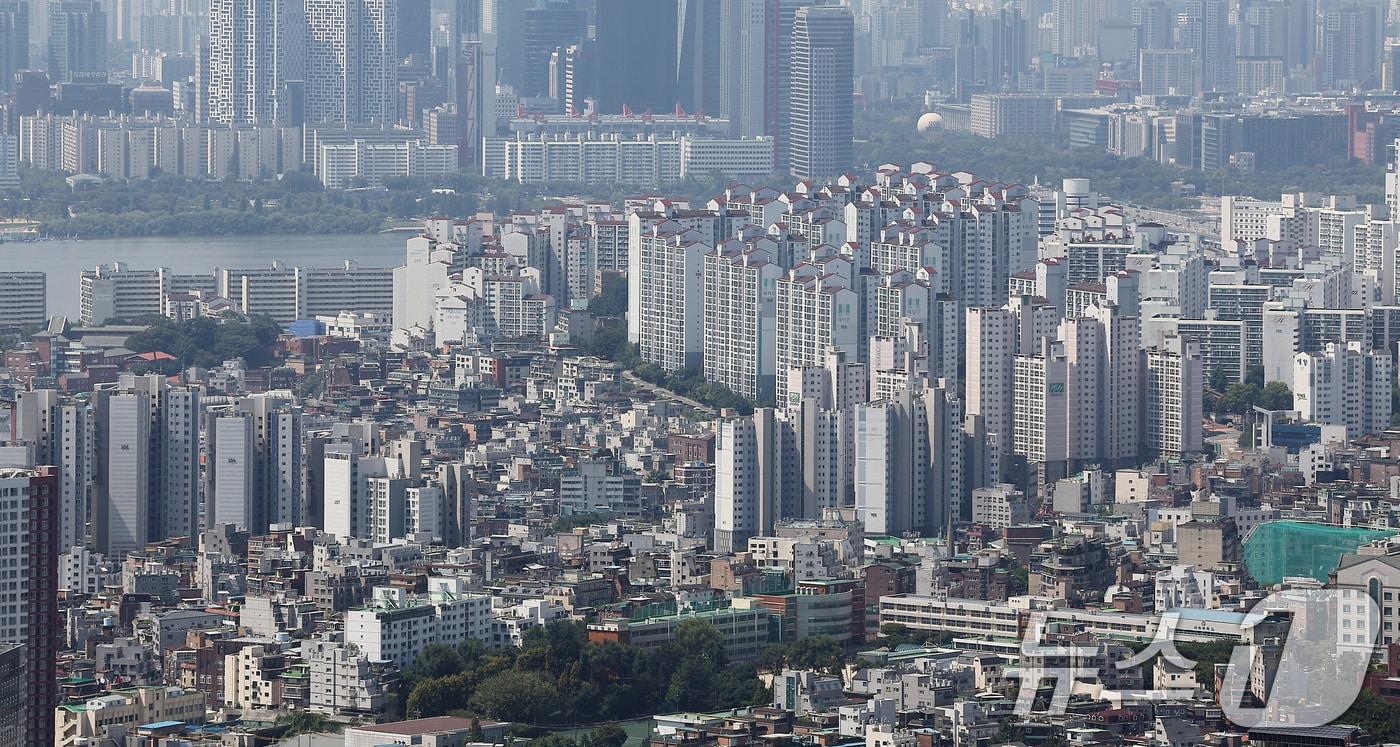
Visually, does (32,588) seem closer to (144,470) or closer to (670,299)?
(144,470)

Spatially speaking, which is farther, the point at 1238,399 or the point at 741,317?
the point at 741,317

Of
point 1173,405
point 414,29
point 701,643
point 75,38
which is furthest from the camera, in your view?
point 75,38

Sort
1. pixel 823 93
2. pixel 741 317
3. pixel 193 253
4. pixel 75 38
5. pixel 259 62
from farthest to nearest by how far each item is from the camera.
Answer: pixel 75 38, pixel 259 62, pixel 823 93, pixel 193 253, pixel 741 317

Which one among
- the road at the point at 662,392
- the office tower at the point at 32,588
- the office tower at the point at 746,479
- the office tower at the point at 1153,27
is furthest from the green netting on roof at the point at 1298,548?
the office tower at the point at 1153,27

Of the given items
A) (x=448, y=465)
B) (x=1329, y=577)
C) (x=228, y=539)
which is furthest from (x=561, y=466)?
(x=1329, y=577)

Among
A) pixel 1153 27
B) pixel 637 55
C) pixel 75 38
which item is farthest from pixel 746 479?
pixel 1153 27

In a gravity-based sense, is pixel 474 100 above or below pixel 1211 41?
below

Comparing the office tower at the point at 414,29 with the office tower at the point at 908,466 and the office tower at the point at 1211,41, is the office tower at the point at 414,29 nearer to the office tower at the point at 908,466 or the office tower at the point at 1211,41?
the office tower at the point at 1211,41

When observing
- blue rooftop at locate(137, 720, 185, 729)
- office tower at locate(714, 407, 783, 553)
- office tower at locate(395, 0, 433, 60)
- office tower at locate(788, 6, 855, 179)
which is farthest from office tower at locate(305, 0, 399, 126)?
blue rooftop at locate(137, 720, 185, 729)
